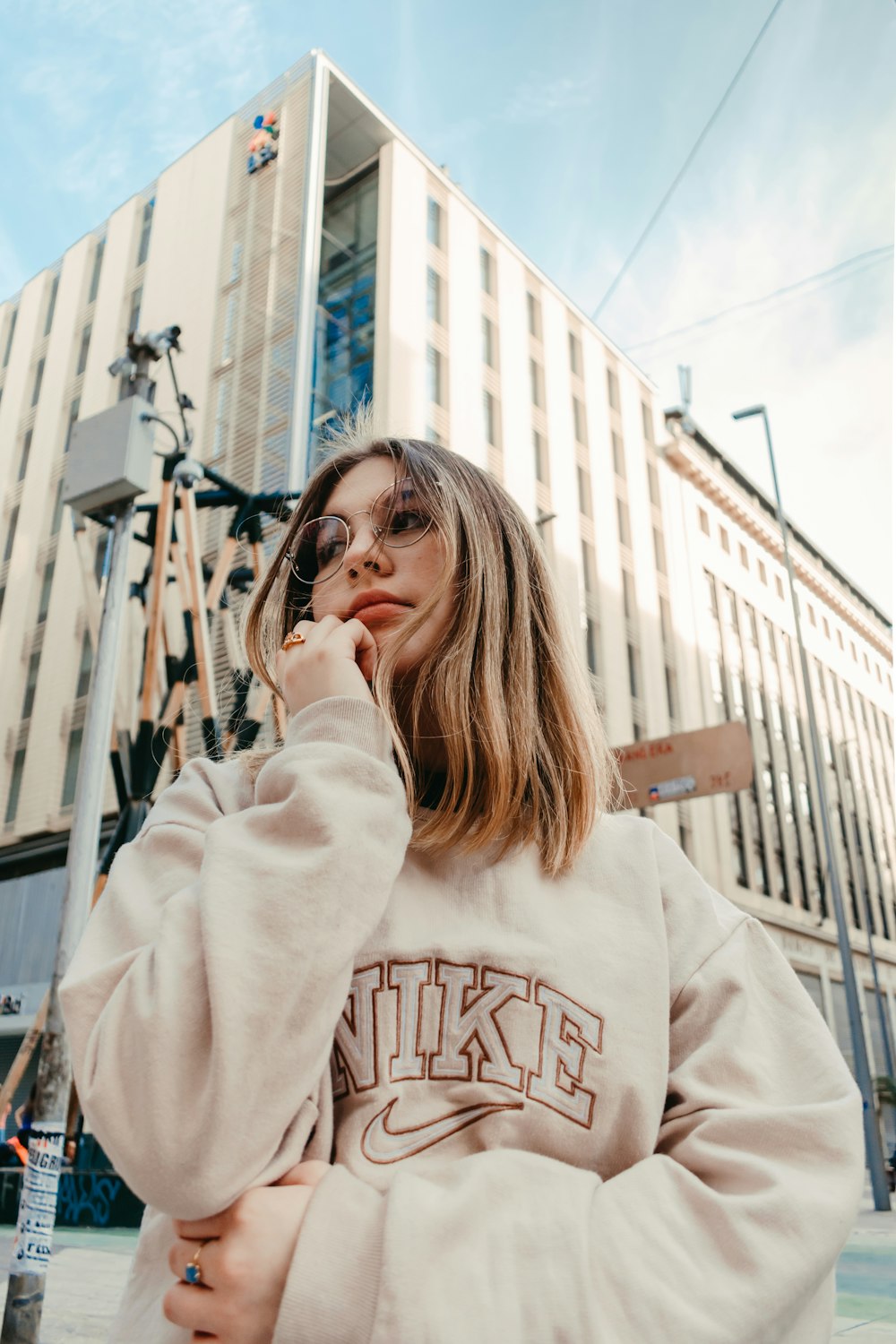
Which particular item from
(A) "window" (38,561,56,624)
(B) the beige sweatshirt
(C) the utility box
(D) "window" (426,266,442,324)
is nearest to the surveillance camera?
(C) the utility box

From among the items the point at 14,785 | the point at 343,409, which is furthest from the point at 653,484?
the point at 14,785

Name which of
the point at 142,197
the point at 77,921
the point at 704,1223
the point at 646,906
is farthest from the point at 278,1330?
the point at 142,197

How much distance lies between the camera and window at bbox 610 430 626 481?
94.1ft

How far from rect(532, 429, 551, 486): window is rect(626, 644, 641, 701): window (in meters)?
5.08

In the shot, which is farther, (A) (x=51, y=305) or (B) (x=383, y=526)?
(A) (x=51, y=305)

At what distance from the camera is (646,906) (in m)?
1.26

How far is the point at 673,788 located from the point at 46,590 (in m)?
18.0

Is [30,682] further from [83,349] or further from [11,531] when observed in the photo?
[83,349]

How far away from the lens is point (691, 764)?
8.41 metres

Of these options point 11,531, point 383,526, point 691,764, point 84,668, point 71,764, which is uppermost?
point 11,531

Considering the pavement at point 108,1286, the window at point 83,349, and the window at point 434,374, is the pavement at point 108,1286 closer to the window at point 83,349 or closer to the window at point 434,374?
the window at point 434,374

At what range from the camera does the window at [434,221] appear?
2328cm

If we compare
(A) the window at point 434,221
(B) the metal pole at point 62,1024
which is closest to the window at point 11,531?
(A) the window at point 434,221

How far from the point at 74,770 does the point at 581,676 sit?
1925 cm
